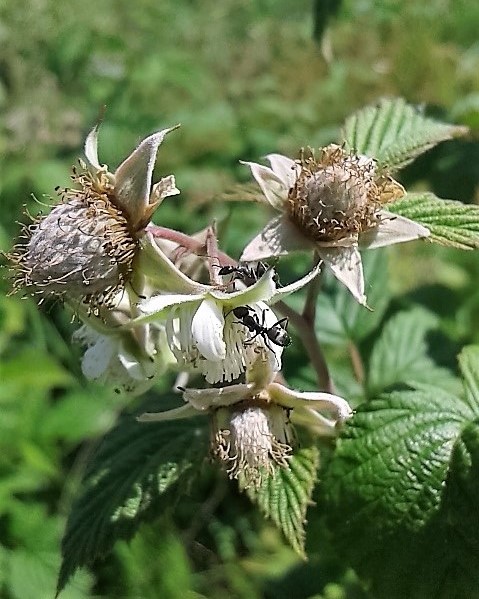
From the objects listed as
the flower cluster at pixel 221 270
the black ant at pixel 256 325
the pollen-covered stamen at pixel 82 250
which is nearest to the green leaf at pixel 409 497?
the flower cluster at pixel 221 270

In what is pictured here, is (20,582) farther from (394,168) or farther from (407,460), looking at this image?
(394,168)

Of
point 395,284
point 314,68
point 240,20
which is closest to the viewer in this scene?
point 395,284

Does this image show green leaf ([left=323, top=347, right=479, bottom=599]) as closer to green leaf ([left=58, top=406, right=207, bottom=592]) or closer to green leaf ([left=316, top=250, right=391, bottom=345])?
green leaf ([left=58, top=406, right=207, bottom=592])

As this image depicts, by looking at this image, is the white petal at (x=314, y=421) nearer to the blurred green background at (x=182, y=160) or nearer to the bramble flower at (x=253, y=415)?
the bramble flower at (x=253, y=415)

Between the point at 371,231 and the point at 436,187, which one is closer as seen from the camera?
the point at 371,231

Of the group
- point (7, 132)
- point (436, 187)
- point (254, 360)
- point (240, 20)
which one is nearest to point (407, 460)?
point (254, 360)

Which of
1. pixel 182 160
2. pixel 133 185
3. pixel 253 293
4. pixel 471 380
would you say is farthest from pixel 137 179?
pixel 182 160

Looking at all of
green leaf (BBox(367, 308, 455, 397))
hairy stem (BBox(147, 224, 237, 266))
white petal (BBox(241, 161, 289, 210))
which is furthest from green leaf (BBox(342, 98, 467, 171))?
green leaf (BBox(367, 308, 455, 397))
